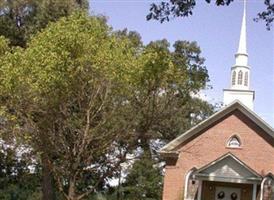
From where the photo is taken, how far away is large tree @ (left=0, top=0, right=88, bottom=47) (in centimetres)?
2930

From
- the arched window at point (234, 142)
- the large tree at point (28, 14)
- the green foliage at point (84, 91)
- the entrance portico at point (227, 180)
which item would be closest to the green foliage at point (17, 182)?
the large tree at point (28, 14)

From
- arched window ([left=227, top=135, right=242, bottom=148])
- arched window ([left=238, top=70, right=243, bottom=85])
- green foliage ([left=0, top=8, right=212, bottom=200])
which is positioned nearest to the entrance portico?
arched window ([left=227, top=135, right=242, bottom=148])

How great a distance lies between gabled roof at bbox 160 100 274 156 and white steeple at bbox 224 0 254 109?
12161 millimetres

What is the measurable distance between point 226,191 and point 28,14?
534 inches

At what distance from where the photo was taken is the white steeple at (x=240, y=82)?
42156 mm

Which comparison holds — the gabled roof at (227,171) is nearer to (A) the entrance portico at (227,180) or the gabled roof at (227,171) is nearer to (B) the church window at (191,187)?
(A) the entrance portico at (227,180)

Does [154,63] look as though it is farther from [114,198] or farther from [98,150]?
[114,198]

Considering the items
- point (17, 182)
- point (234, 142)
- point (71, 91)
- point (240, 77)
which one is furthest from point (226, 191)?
point (17, 182)

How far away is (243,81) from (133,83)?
80.0 ft

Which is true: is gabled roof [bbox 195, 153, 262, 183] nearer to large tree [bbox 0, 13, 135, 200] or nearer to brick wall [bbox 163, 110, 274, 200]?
brick wall [bbox 163, 110, 274, 200]

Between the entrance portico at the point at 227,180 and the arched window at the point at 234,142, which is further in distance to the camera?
the arched window at the point at 234,142

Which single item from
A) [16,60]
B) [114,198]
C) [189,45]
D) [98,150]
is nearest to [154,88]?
[98,150]

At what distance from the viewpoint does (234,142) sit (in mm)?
29469

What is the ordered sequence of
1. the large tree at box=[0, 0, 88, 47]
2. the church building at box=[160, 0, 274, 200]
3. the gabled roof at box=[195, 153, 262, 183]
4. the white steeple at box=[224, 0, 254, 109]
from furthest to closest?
the white steeple at box=[224, 0, 254, 109]
the large tree at box=[0, 0, 88, 47]
the church building at box=[160, 0, 274, 200]
the gabled roof at box=[195, 153, 262, 183]
